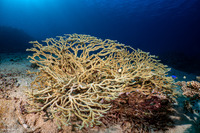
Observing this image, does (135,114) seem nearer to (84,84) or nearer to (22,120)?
(84,84)

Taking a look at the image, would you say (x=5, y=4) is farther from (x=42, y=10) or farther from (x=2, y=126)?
(x=2, y=126)

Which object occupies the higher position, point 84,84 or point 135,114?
point 84,84

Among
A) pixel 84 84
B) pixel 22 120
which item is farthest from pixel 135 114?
pixel 22 120

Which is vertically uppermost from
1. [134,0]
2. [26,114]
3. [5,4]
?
[5,4]

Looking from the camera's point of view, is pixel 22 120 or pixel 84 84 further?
pixel 84 84

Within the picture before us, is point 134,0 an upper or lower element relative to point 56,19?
lower

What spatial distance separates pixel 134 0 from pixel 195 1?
19.0 metres

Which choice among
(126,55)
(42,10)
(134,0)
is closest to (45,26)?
(42,10)

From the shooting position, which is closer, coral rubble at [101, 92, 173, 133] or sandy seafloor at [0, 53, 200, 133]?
sandy seafloor at [0, 53, 200, 133]

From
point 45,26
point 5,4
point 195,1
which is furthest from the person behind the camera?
point 45,26

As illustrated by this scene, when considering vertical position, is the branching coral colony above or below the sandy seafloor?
above

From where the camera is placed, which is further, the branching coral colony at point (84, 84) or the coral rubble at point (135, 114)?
the coral rubble at point (135, 114)

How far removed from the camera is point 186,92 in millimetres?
2910

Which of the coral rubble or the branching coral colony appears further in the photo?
the coral rubble
